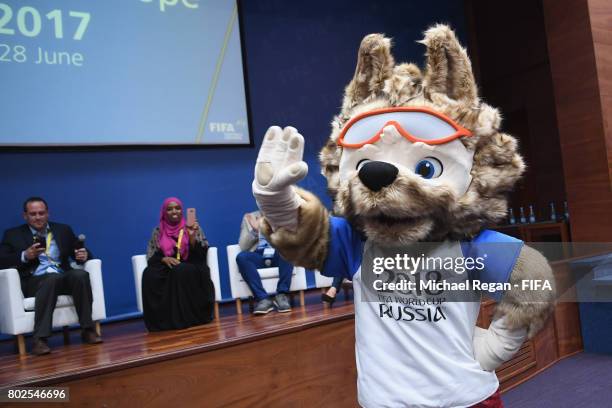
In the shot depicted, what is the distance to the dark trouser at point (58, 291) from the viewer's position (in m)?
2.99

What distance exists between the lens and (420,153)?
1.09m

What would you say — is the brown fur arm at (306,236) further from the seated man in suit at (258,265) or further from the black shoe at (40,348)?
the seated man in suit at (258,265)

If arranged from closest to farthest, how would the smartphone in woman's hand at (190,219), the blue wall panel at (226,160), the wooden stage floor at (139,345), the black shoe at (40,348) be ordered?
1. the wooden stage floor at (139,345)
2. the black shoe at (40,348)
3. the smartphone in woman's hand at (190,219)
4. the blue wall panel at (226,160)

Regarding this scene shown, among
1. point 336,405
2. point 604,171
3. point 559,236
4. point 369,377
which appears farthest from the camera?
point 559,236

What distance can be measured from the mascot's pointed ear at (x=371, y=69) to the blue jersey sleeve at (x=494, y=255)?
39 centimetres

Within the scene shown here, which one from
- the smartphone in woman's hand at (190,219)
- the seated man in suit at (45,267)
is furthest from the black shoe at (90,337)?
the smartphone in woman's hand at (190,219)

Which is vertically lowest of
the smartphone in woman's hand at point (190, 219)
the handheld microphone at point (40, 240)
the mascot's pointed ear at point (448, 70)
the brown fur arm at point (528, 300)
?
the brown fur arm at point (528, 300)

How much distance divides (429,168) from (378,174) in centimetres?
15

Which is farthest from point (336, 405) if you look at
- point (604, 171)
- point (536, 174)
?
point (536, 174)

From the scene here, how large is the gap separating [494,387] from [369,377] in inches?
9.8

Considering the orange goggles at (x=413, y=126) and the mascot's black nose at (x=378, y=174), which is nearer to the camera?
the mascot's black nose at (x=378, y=174)

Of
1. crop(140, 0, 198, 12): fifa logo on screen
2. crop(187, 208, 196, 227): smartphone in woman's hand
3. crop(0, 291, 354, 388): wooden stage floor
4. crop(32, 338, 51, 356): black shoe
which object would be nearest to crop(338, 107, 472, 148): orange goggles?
crop(0, 291, 354, 388): wooden stage floor

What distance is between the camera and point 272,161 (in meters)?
0.96

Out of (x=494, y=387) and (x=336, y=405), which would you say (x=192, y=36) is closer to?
(x=336, y=405)
